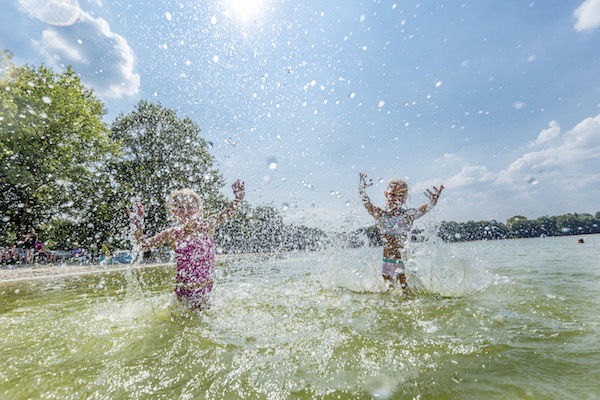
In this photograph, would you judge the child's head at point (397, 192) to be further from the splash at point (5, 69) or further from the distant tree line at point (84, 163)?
the splash at point (5, 69)

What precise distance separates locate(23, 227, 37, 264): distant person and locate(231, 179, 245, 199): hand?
85.8ft

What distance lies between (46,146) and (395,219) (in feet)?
82.1

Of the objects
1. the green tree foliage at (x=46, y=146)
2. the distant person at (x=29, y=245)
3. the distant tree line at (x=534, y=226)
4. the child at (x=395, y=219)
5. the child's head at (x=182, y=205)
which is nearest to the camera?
the child's head at (x=182, y=205)

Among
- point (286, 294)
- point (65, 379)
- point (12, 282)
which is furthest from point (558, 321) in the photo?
point (12, 282)

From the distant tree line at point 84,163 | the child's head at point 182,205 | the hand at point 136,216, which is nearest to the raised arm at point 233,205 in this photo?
the child's head at point 182,205

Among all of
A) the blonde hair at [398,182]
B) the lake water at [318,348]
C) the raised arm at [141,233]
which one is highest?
the blonde hair at [398,182]

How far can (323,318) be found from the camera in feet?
13.4

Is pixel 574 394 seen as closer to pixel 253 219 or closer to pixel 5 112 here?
pixel 5 112

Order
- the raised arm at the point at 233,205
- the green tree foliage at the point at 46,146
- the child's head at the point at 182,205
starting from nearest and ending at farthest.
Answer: the child's head at the point at 182,205
the raised arm at the point at 233,205
the green tree foliage at the point at 46,146

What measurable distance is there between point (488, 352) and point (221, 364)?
2.62 metres

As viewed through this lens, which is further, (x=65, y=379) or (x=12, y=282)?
(x=12, y=282)

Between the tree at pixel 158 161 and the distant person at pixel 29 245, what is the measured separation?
7.53 meters

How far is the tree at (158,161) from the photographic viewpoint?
24828mm

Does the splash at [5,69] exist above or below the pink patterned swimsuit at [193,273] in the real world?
above
